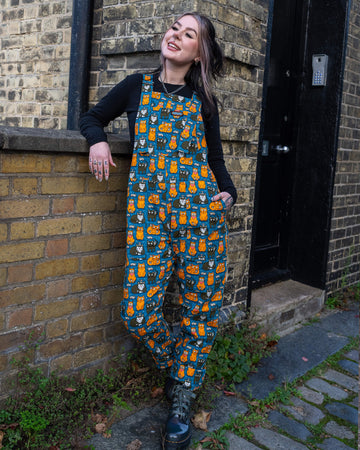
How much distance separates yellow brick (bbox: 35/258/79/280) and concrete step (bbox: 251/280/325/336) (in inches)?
64.2

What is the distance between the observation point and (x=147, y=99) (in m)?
2.42

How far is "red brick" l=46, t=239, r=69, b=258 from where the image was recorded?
2.49 m

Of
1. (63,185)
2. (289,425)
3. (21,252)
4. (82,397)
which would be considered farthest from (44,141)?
(289,425)

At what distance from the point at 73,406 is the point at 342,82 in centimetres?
361

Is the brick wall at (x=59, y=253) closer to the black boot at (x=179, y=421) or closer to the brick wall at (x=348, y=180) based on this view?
the black boot at (x=179, y=421)

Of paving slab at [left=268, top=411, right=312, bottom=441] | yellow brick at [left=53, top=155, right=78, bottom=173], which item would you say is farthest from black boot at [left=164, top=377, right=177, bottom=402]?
yellow brick at [left=53, top=155, right=78, bottom=173]

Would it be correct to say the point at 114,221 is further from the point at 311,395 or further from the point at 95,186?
the point at 311,395

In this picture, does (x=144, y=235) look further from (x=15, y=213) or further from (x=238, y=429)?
(x=238, y=429)

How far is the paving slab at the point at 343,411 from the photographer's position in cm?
289

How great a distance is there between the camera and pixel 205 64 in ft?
8.08

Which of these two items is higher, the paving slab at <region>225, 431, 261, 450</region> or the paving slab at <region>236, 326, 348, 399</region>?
the paving slab at <region>236, 326, 348, 399</region>

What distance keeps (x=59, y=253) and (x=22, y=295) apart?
0.28 metres

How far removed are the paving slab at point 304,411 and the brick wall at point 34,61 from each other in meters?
2.48

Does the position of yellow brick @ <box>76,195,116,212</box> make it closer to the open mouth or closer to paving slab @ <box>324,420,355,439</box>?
the open mouth
